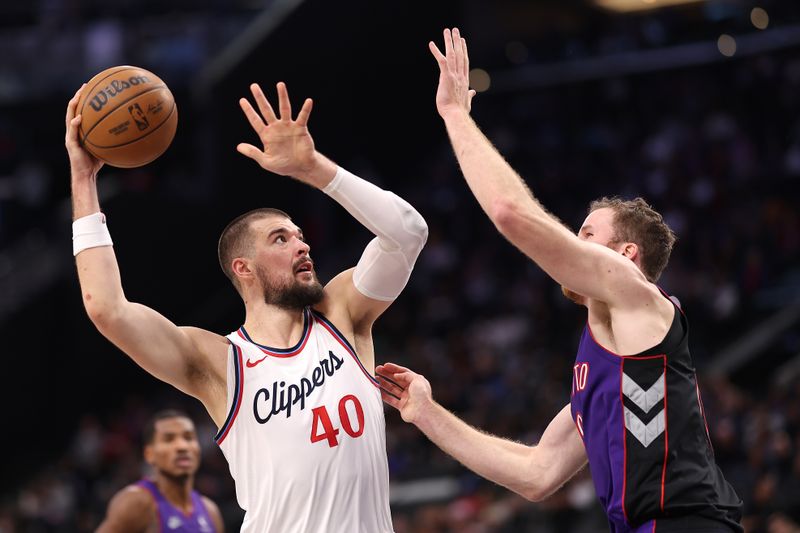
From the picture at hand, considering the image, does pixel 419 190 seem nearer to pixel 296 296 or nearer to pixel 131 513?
pixel 131 513

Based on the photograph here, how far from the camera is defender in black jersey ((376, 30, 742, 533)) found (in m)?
4.07

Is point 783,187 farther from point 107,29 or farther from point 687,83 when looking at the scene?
point 107,29

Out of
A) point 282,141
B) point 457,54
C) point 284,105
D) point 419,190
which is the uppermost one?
point 419,190

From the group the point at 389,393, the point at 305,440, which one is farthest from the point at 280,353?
the point at 389,393

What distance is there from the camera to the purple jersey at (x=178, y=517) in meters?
7.38

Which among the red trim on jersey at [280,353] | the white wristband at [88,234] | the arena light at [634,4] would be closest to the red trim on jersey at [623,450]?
the red trim on jersey at [280,353]

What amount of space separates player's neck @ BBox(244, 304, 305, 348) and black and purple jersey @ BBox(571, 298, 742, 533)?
1.41m

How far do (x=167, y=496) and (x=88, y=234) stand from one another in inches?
133

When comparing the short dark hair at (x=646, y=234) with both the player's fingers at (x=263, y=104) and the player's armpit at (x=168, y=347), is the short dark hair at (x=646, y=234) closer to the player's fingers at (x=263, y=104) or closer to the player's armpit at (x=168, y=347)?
the player's fingers at (x=263, y=104)

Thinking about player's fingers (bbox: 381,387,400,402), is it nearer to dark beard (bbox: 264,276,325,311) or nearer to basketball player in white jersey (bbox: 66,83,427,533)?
basketball player in white jersey (bbox: 66,83,427,533)

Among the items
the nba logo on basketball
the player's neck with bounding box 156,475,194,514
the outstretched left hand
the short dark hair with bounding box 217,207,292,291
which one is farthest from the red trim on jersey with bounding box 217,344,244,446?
the player's neck with bounding box 156,475,194,514

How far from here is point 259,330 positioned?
502 centimetres

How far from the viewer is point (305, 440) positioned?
465cm

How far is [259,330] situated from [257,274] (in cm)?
27
